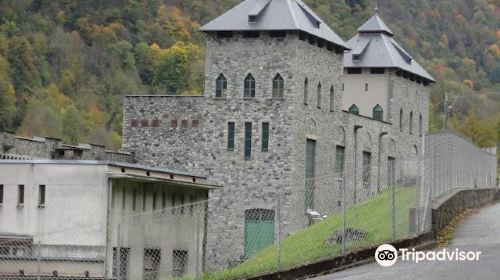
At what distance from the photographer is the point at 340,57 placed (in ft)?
242

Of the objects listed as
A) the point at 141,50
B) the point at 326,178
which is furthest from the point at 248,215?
the point at 141,50

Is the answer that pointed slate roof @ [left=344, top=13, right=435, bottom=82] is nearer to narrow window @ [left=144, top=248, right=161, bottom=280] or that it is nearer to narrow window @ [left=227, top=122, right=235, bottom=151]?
narrow window @ [left=227, top=122, right=235, bottom=151]

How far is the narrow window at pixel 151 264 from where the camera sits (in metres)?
44.2

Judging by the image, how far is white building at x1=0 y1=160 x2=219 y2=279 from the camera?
48406mm

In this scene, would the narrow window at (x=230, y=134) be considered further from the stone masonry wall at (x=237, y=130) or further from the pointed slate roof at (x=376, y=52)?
the pointed slate roof at (x=376, y=52)

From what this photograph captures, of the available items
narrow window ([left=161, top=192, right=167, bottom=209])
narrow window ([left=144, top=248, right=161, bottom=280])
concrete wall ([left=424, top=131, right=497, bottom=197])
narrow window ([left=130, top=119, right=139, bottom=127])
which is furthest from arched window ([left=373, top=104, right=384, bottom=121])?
narrow window ([left=144, top=248, right=161, bottom=280])

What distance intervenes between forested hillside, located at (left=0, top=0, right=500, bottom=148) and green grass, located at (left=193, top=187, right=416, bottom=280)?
9809cm

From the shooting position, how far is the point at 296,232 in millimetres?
45969

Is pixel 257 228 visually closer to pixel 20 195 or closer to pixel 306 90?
pixel 306 90

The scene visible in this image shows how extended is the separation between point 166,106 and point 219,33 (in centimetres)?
399

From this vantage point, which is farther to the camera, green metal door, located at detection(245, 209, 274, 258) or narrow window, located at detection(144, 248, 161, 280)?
green metal door, located at detection(245, 209, 274, 258)

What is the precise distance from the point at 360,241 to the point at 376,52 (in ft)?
162

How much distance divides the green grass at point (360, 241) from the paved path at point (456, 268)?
3.32 ft

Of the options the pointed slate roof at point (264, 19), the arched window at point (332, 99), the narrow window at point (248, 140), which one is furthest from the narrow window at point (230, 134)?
the arched window at point (332, 99)
